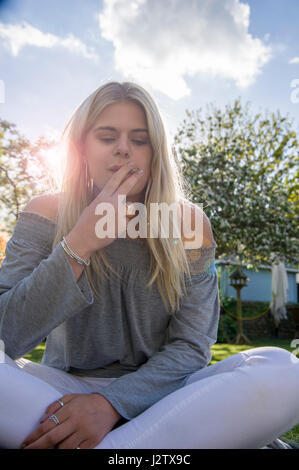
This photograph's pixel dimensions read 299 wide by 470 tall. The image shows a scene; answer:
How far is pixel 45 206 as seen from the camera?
79.5 inches

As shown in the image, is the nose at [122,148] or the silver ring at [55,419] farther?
the nose at [122,148]

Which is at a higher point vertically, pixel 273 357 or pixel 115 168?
pixel 115 168

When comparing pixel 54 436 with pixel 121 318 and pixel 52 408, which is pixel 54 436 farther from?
pixel 121 318

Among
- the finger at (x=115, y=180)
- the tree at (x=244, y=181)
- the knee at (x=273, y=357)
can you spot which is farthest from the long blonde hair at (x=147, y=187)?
the tree at (x=244, y=181)

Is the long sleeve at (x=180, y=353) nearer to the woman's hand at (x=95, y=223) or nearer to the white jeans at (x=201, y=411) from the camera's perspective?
the white jeans at (x=201, y=411)

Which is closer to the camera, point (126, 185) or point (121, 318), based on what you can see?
point (126, 185)

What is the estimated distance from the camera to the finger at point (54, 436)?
1208mm

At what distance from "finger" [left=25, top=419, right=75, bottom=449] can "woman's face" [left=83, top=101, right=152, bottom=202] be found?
1133 millimetres

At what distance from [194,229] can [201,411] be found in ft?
3.57

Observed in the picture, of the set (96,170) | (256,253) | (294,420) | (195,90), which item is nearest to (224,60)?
(195,90)

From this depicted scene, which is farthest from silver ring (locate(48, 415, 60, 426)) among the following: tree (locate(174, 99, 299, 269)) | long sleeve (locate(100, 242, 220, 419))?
tree (locate(174, 99, 299, 269))

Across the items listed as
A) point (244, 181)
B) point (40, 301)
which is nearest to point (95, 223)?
point (40, 301)

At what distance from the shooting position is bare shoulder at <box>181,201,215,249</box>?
6.98 feet
